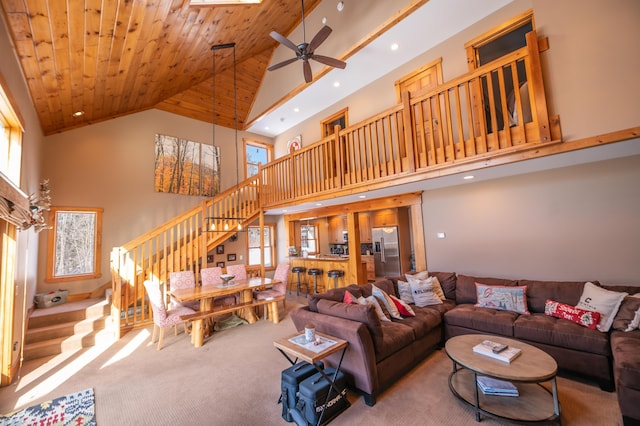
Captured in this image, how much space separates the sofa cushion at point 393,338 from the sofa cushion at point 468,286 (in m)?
1.49

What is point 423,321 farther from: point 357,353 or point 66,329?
point 66,329

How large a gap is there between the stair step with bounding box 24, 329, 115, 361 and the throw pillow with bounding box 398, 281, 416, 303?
194 inches

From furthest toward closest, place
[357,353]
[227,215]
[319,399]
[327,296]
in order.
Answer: [227,215]
[327,296]
[357,353]
[319,399]

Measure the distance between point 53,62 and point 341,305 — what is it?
4.69m

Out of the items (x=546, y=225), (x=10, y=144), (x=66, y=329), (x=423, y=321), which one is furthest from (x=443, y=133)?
(x=66, y=329)

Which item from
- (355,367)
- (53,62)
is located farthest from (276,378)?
(53,62)

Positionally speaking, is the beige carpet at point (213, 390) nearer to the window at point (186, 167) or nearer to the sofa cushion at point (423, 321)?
the sofa cushion at point (423, 321)

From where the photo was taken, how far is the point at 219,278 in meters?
5.62

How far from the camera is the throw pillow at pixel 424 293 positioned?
4180mm

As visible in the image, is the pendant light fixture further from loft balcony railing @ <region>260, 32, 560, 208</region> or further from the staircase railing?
loft balcony railing @ <region>260, 32, 560, 208</region>

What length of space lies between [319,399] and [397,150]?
13.1ft

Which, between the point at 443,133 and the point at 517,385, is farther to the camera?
the point at 443,133

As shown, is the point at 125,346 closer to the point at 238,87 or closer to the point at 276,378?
the point at 276,378

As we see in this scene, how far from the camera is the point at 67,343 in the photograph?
13.6 ft
